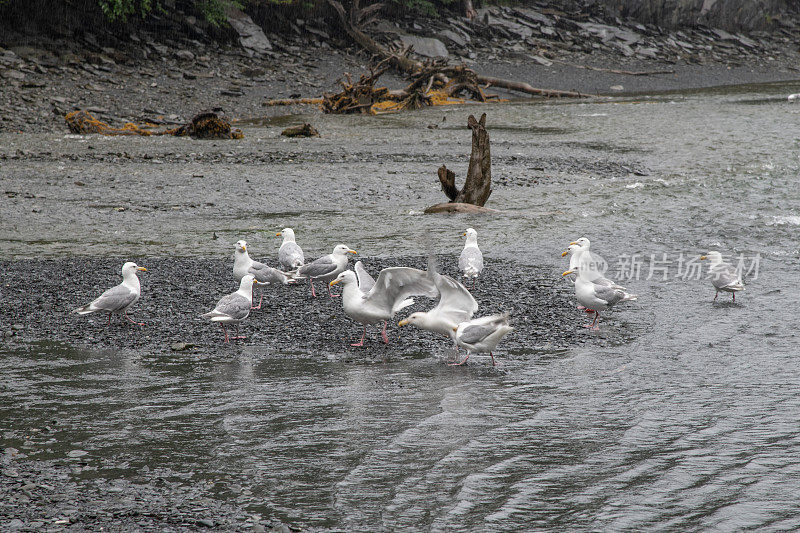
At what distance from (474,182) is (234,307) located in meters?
8.66

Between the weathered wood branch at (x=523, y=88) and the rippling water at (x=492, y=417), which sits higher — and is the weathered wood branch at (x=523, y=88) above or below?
above

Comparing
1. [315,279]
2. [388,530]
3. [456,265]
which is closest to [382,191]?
[456,265]

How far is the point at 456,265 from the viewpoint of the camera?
12484mm

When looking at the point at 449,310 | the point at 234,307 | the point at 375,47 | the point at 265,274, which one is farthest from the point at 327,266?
the point at 375,47

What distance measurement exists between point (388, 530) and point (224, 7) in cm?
3827

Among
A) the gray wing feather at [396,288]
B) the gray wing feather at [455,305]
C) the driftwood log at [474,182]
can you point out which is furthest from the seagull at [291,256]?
the driftwood log at [474,182]

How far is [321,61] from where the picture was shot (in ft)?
135

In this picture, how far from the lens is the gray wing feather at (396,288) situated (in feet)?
28.2

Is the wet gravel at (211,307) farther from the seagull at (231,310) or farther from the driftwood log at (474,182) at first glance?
the driftwood log at (474,182)

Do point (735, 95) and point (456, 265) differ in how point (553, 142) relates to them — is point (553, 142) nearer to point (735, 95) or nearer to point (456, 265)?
point (456, 265)

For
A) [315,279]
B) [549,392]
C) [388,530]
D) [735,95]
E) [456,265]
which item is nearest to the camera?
[388,530]

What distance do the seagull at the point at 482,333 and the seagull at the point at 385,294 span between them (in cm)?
73

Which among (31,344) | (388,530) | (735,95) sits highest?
(735,95)

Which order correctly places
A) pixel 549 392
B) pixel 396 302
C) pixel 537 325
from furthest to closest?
pixel 537 325, pixel 396 302, pixel 549 392
